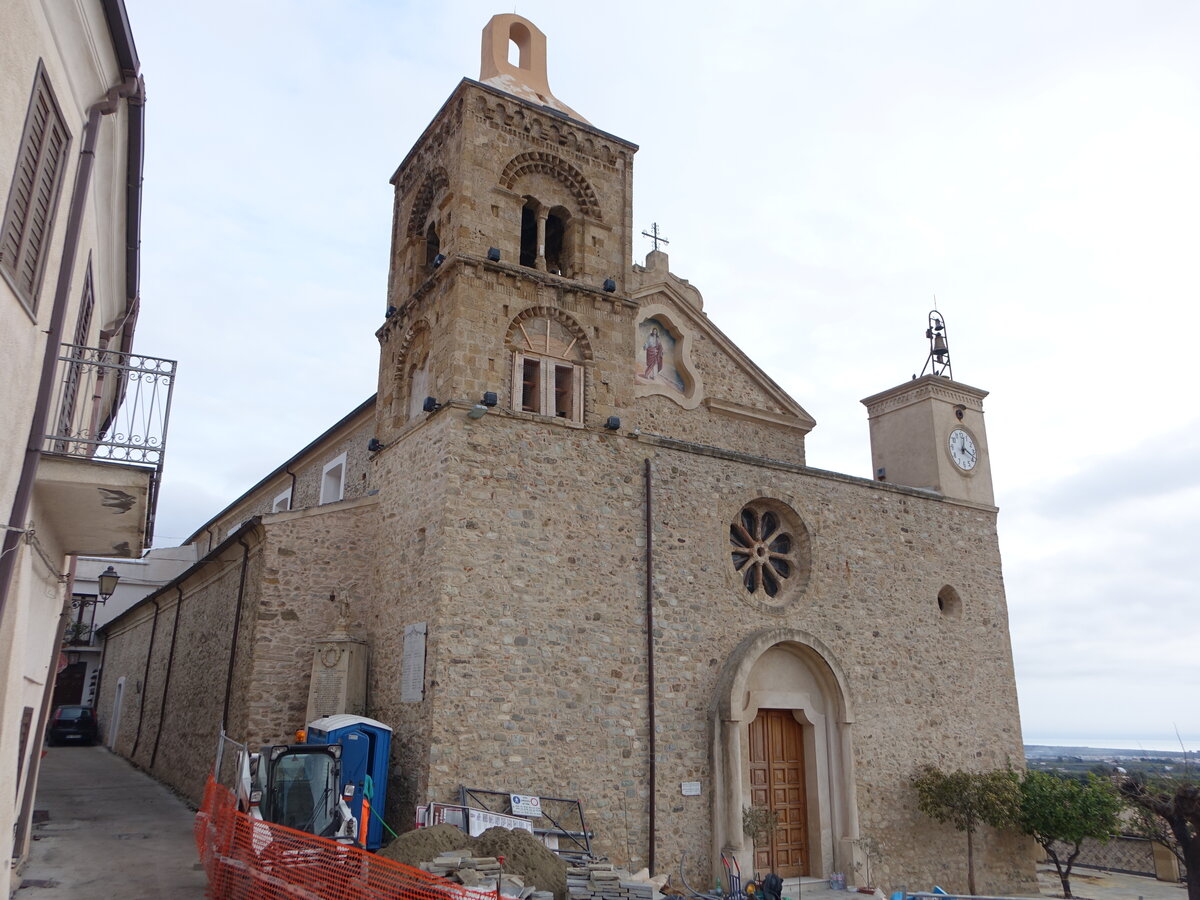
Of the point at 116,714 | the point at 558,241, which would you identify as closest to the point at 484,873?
the point at 558,241

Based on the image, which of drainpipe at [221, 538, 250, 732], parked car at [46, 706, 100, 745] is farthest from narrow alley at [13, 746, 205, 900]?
parked car at [46, 706, 100, 745]

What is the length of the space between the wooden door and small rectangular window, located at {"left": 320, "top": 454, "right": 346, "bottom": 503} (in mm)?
10942

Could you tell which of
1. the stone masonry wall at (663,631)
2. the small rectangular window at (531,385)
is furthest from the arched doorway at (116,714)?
the small rectangular window at (531,385)

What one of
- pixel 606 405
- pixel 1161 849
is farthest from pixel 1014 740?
pixel 606 405

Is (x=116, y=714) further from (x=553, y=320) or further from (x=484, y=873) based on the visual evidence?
(x=484, y=873)

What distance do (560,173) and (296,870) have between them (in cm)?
1213

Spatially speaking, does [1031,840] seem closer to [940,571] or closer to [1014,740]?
[1014,740]

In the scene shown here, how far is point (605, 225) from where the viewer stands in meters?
16.3

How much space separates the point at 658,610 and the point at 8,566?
9.72m

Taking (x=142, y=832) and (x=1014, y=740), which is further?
(x=1014, y=740)

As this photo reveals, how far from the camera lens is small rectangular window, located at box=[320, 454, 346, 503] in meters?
20.6

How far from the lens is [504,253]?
14891mm

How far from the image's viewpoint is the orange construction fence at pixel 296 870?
301 inches

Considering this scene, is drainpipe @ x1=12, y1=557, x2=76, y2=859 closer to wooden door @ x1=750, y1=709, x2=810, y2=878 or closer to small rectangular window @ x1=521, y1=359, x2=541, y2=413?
→ small rectangular window @ x1=521, y1=359, x2=541, y2=413
